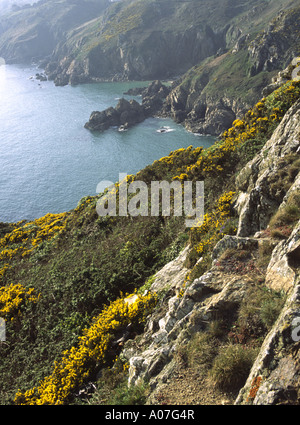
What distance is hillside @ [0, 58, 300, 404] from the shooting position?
609cm

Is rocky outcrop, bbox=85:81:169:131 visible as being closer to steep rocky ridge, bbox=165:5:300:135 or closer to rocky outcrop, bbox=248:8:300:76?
steep rocky ridge, bbox=165:5:300:135

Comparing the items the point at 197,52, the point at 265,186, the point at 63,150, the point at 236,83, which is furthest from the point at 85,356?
the point at 197,52

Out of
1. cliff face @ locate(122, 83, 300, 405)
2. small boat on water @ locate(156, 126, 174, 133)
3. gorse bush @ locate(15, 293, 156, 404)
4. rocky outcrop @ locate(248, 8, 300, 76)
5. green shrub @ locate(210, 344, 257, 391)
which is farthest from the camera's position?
rocky outcrop @ locate(248, 8, 300, 76)

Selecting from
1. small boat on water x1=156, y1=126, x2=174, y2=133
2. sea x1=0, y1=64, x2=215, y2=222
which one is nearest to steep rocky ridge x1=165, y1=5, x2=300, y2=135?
small boat on water x1=156, y1=126, x2=174, y2=133

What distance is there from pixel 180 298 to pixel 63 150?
76850mm

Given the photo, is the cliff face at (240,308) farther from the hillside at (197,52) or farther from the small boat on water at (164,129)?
the small boat on water at (164,129)

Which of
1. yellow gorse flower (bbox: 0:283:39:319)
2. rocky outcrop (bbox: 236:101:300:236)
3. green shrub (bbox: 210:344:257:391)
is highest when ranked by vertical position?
rocky outcrop (bbox: 236:101:300:236)

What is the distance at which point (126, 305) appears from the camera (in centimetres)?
1159

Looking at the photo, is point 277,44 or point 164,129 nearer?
point 164,129

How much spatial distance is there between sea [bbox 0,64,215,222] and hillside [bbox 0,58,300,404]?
39.9 metres

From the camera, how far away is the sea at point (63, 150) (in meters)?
59.5

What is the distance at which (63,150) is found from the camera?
79375 mm

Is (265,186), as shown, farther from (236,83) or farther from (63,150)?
(236,83)
